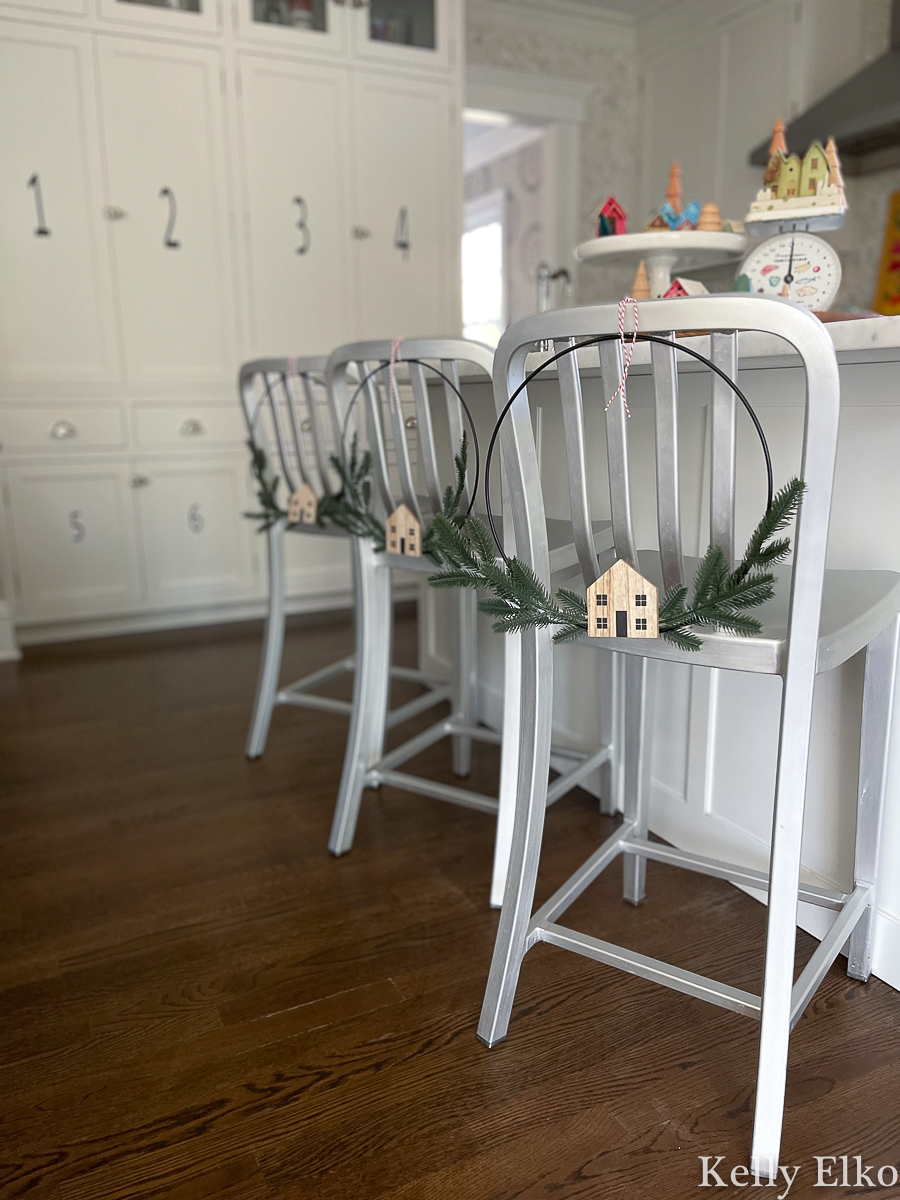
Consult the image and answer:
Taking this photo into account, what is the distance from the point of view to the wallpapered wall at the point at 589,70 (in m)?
4.28

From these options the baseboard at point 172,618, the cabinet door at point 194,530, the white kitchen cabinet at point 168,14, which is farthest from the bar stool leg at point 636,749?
the white kitchen cabinet at point 168,14

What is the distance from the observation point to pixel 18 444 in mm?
3102

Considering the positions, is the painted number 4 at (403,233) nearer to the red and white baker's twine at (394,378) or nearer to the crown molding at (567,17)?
the crown molding at (567,17)

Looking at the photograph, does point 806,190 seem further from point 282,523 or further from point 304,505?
point 282,523

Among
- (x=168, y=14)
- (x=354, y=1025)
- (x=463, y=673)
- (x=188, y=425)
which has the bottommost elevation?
(x=354, y=1025)

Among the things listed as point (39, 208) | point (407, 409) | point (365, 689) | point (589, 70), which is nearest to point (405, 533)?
point (407, 409)

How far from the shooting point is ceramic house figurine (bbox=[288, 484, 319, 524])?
1826mm

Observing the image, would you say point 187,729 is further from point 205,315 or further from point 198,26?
point 198,26

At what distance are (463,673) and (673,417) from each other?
3.98 ft

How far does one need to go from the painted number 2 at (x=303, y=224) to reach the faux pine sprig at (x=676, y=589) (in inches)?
106

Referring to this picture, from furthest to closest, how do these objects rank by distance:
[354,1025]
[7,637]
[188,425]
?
[188,425]
[7,637]
[354,1025]

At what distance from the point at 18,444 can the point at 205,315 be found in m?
0.83

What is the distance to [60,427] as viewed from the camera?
3154mm

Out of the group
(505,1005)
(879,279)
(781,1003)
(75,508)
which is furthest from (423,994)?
(879,279)
